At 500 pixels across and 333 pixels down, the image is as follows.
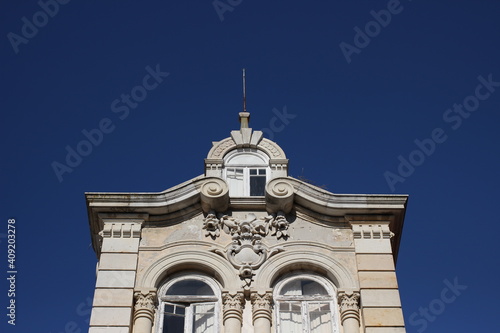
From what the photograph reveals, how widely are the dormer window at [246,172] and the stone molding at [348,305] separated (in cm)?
425

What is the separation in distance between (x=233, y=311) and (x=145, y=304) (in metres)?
2.07

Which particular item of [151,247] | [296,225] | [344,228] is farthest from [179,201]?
[344,228]

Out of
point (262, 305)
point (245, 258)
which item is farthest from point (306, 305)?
point (245, 258)

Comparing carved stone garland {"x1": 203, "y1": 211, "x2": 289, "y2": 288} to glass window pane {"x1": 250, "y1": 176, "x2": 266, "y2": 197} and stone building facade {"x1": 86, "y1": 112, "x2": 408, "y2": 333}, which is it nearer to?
stone building facade {"x1": 86, "y1": 112, "x2": 408, "y2": 333}

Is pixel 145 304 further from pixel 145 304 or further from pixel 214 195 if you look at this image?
pixel 214 195

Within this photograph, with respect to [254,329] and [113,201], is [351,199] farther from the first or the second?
[113,201]

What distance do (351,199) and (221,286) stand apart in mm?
4152

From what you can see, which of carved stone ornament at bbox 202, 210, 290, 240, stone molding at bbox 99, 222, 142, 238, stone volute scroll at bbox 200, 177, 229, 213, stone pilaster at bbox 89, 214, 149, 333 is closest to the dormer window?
stone volute scroll at bbox 200, 177, 229, 213

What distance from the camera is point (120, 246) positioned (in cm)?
1916

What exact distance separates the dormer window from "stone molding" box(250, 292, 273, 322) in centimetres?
372

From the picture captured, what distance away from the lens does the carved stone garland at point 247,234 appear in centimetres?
1894

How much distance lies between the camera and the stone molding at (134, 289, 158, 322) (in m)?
17.8

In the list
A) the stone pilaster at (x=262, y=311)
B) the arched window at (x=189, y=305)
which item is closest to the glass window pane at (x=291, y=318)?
the stone pilaster at (x=262, y=311)

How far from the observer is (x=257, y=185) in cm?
2150
